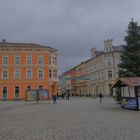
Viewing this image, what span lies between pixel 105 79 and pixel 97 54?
1248 cm

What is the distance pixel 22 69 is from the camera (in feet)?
204

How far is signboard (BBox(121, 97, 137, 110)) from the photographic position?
23.8 m

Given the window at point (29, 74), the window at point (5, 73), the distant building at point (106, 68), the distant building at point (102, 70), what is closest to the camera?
the window at point (5, 73)

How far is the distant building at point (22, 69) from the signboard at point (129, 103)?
3665cm

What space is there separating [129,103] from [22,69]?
41613 mm

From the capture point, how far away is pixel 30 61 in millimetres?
62844

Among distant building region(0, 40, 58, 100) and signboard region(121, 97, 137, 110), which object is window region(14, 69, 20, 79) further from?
signboard region(121, 97, 137, 110)

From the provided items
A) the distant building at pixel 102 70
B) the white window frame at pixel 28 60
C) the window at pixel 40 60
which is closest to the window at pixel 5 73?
the white window frame at pixel 28 60

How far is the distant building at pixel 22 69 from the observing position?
6156 centimetres

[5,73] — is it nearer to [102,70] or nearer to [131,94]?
[102,70]

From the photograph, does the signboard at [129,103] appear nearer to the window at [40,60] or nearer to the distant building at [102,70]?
→ the window at [40,60]

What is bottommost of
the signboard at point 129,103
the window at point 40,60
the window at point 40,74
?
the signboard at point 129,103

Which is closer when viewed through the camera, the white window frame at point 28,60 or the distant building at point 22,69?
the distant building at point 22,69

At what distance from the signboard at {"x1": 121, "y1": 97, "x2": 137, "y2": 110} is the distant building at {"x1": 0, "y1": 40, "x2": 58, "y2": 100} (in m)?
36.6
